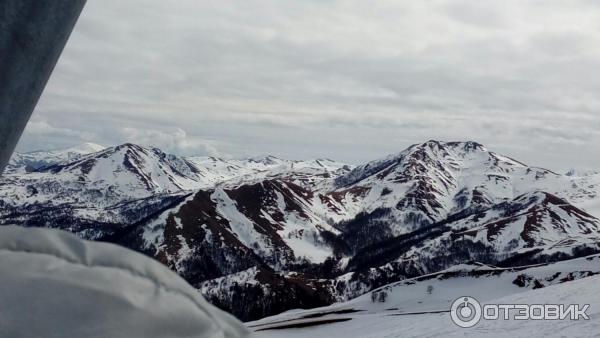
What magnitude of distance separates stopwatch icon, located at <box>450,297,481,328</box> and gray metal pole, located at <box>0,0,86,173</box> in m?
46.1

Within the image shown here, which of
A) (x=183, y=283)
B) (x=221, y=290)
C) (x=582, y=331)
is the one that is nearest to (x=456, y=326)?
(x=582, y=331)

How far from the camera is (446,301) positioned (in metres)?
138

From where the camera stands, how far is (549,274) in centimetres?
14800

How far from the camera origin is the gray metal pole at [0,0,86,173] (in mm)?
2344

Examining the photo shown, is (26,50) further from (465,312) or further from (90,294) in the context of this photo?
(465,312)

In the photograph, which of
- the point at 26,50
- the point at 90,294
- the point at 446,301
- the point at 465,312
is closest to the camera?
the point at 90,294

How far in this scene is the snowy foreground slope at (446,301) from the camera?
4371cm

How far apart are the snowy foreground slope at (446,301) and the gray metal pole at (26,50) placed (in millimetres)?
40251

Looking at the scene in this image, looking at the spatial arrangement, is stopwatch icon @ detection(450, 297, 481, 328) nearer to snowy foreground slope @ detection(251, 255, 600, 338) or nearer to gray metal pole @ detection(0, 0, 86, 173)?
snowy foreground slope @ detection(251, 255, 600, 338)

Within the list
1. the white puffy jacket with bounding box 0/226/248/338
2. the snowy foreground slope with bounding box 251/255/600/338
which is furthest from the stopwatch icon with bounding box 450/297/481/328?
the white puffy jacket with bounding box 0/226/248/338

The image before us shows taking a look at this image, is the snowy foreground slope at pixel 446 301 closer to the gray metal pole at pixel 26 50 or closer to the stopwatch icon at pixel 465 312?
the stopwatch icon at pixel 465 312

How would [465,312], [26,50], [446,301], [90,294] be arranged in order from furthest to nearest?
[446,301]
[465,312]
[26,50]
[90,294]

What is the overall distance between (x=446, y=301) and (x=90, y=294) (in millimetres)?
148993

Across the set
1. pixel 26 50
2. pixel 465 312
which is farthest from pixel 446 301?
pixel 26 50
